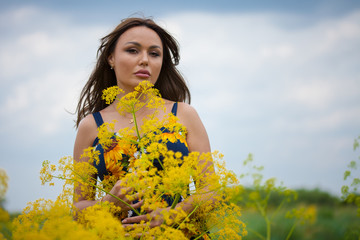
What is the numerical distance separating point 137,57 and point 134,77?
174 mm

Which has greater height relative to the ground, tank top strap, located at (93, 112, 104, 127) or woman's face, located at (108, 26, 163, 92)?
woman's face, located at (108, 26, 163, 92)

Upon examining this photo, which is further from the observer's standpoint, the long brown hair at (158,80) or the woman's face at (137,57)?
the long brown hair at (158,80)

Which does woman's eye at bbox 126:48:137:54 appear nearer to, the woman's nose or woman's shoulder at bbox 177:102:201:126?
the woman's nose

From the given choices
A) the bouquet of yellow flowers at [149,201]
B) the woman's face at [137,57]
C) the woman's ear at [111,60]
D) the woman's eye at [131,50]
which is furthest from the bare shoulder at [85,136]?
the bouquet of yellow flowers at [149,201]

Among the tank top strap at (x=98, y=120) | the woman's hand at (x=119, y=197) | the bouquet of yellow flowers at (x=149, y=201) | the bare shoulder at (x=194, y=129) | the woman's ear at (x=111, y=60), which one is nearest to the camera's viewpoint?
the bouquet of yellow flowers at (x=149, y=201)

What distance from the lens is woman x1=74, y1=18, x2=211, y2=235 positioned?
274 cm

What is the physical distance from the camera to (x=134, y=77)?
9.01ft

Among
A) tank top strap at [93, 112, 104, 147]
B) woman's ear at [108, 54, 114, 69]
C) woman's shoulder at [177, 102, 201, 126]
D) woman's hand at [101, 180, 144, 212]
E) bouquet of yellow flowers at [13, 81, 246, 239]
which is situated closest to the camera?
bouquet of yellow flowers at [13, 81, 246, 239]

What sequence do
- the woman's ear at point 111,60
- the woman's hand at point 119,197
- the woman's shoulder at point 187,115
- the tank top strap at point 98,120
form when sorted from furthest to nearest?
the woman's ear at point 111,60, the tank top strap at point 98,120, the woman's shoulder at point 187,115, the woman's hand at point 119,197

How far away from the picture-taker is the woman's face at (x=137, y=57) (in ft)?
8.98

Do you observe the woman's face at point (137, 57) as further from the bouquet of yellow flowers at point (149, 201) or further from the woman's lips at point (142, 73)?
the bouquet of yellow flowers at point (149, 201)

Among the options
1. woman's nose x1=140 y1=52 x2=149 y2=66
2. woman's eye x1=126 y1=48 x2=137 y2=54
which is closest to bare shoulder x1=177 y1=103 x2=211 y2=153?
woman's nose x1=140 y1=52 x2=149 y2=66

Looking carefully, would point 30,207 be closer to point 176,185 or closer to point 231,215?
point 176,185

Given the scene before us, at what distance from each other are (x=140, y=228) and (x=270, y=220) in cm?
56
